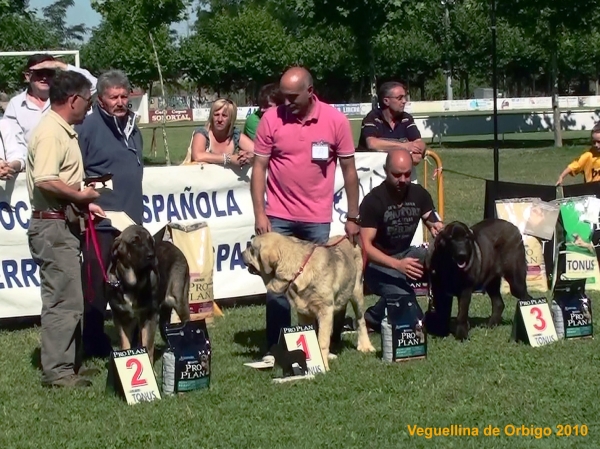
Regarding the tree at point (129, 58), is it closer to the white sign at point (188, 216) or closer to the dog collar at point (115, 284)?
the white sign at point (188, 216)

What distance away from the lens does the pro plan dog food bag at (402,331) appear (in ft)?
20.1

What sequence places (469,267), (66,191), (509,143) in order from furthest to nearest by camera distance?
(509,143) < (469,267) < (66,191)

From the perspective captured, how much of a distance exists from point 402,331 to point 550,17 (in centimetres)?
2385

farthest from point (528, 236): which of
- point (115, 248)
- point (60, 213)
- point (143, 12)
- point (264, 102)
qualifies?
point (143, 12)

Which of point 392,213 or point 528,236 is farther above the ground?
point 392,213

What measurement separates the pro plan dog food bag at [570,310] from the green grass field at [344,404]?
0.12m

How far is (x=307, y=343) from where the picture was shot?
5.83 metres

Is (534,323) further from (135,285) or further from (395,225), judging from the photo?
(135,285)

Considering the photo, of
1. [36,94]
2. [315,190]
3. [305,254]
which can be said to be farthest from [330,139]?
[36,94]

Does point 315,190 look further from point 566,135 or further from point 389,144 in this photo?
point 566,135

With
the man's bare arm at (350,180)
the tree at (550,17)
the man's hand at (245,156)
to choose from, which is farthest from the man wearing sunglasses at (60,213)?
the tree at (550,17)

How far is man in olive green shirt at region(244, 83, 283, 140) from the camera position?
7.56 metres

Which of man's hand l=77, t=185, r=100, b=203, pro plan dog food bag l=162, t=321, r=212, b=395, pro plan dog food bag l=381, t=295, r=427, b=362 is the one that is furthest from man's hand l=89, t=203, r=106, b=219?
pro plan dog food bag l=381, t=295, r=427, b=362

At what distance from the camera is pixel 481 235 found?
7.27 metres
